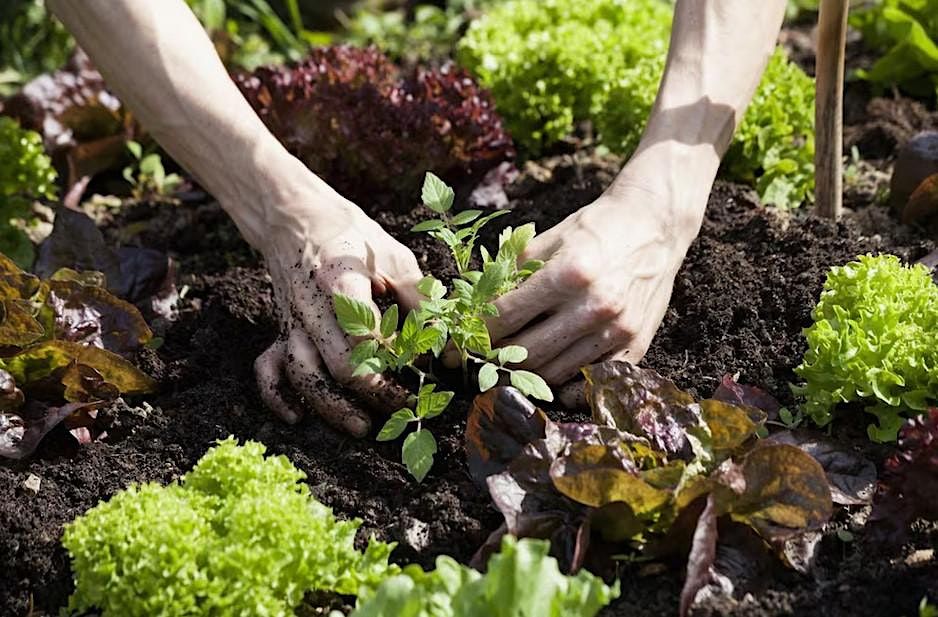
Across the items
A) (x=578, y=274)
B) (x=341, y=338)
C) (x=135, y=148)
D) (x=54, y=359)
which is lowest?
(x=135, y=148)

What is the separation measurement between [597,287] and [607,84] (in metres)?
1.83

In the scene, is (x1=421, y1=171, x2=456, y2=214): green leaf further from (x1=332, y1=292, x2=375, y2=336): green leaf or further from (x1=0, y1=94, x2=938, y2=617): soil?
(x1=0, y1=94, x2=938, y2=617): soil

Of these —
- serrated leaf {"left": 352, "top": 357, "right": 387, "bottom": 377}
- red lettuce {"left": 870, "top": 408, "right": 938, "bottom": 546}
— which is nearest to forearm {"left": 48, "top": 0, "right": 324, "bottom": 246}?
serrated leaf {"left": 352, "top": 357, "right": 387, "bottom": 377}

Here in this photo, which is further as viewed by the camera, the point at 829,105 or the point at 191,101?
the point at 829,105

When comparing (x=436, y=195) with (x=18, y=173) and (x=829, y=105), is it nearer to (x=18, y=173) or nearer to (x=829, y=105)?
(x=829, y=105)

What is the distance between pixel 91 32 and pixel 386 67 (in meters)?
1.35

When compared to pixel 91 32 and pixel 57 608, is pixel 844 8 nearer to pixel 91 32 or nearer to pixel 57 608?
pixel 91 32

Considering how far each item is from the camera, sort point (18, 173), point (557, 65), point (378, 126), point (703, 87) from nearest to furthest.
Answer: point (703, 87), point (378, 126), point (18, 173), point (557, 65)

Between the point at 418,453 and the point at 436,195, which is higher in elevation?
the point at 436,195

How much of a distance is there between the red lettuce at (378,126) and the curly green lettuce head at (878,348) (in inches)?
61.5

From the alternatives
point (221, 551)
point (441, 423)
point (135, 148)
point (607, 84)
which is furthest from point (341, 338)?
point (135, 148)

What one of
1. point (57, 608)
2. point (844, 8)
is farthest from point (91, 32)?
point (844, 8)

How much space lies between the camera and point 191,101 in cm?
328

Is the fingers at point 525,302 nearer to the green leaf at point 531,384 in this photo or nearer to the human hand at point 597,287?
the human hand at point 597,287
